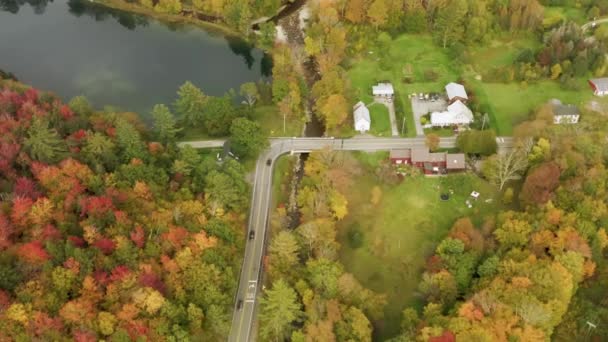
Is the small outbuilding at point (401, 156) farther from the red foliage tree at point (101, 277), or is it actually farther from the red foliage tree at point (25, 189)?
the red foliage tree at point (25, 189)

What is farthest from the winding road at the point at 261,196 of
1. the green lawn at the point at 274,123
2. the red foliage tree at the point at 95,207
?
the red foliage tree at the point at 95,207

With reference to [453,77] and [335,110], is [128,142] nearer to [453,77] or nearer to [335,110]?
[335,110]

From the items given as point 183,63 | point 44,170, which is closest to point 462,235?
point 44,170

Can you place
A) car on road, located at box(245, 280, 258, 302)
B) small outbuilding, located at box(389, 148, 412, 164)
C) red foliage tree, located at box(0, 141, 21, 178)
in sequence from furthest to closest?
small outbuilding, located at box(389, 148, 412, 164) → red foliage tree, located at box(0, 141, 21, 178) → car on road, located at box(245, 280, 258, 302)

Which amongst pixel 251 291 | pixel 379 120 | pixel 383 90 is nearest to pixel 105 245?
pixel 251 291

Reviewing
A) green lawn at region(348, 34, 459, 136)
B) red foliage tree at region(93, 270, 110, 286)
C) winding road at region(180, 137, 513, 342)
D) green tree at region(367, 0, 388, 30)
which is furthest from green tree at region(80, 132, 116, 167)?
green tree at region(367, 0, 388, 30)

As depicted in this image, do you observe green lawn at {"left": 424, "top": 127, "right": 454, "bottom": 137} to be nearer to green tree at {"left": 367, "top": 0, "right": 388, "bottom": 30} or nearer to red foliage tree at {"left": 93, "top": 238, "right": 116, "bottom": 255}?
green tree at {"left": 367, "top": 0, "right": 388, "bottom": 30}
